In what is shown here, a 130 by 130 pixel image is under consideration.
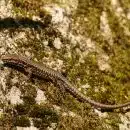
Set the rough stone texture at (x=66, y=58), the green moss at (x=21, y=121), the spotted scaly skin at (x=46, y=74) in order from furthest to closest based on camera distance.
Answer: the spotted scaly skin at (x=46, y=74), the rough stone texture at (x=66, y=58), the green moss at (x=21, y=121)

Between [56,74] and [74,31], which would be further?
[74,31]

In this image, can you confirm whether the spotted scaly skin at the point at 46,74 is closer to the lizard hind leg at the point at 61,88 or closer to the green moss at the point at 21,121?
the lizard hind leg at the point at 61,88

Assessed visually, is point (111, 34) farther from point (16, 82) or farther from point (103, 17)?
point (16, 82)

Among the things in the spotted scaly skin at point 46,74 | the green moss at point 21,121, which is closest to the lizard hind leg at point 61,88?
the spotted scaly skin at point 46,74

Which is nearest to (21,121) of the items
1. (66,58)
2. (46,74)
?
(46,74)

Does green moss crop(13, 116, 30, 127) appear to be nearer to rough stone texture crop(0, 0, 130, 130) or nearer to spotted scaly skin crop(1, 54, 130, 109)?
rough stone texture crop(0, 0, 130, 130)

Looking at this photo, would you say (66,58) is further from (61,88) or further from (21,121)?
(21,121)

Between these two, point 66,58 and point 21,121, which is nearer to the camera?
point 21,121

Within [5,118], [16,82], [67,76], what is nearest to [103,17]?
[67,76]
